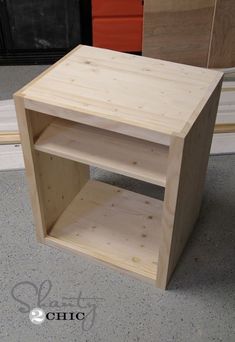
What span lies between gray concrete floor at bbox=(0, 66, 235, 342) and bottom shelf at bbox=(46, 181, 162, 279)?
0.04 m

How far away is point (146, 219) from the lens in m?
1.26

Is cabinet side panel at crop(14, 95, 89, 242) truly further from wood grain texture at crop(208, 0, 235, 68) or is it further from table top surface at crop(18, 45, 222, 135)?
wood grain texture at crop(208, 0, 235, 68)

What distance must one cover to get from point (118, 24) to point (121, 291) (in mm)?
1323

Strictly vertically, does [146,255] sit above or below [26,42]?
below

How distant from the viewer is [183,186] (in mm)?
938

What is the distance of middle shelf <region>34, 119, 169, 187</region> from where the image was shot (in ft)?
3.07

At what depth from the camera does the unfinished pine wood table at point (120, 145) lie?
2.88 feet

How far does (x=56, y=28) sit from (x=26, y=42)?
0.58 feet

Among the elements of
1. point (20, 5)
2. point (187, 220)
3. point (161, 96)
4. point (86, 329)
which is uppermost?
point (161, 96)

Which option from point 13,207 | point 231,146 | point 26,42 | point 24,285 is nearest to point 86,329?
point 24,285

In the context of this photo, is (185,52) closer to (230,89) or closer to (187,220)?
(230,89)

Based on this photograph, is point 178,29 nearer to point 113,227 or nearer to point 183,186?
point 113,227

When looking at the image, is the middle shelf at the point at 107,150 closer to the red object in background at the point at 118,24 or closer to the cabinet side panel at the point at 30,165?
the cabinet side panel at the point at 30,165

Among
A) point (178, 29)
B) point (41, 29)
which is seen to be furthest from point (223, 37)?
point (41, 29)
